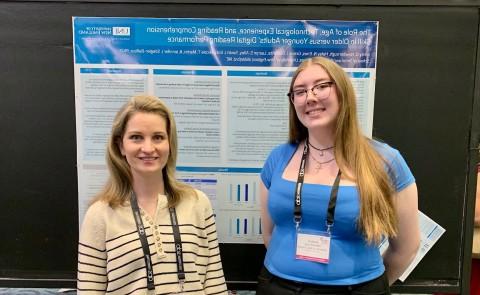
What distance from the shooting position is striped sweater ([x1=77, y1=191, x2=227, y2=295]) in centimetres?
123

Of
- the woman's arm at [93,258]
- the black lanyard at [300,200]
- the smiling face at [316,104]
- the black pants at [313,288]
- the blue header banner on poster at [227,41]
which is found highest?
the blue header banner on poster at [227,41]

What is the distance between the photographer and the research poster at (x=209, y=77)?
1.72 meters

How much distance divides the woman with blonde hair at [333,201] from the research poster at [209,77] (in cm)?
42

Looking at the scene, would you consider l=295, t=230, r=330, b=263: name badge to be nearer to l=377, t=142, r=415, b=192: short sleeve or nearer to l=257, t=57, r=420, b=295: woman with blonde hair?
l=257, t=57, r=420, b=295: woman with blonde hair

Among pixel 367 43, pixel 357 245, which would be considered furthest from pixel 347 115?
pixel 367 43

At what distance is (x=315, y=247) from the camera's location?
1248 mm

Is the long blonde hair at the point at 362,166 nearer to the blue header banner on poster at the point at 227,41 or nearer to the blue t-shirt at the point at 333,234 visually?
the blue t-shirt at the point at 333,234

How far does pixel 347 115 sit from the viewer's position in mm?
1281

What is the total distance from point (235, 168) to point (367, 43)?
786 millimetres

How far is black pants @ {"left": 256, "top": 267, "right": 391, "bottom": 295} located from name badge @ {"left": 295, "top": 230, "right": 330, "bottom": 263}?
85 millimetres

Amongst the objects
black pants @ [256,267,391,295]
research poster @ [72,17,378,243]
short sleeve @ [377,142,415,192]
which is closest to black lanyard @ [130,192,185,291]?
black pants @ [256,267,391,295]

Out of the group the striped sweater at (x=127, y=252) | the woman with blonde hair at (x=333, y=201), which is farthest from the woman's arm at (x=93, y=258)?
the woman with blonde hair at (x=333, y=201)

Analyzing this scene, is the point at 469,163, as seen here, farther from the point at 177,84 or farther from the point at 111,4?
the point at 111,4

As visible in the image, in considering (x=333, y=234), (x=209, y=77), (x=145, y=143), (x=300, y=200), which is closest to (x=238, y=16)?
(x=209, y=77)
